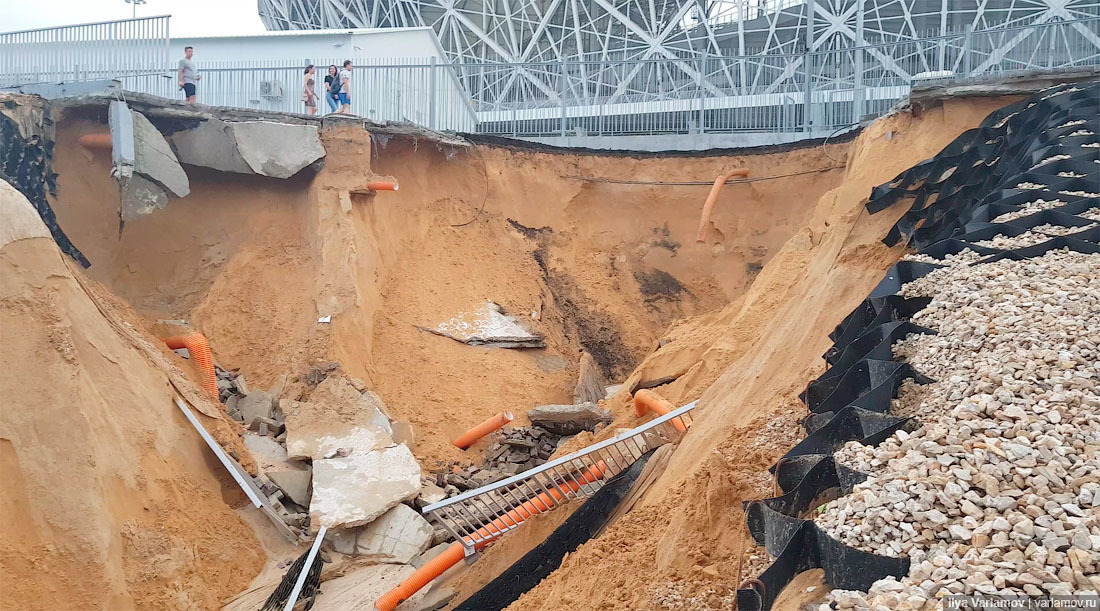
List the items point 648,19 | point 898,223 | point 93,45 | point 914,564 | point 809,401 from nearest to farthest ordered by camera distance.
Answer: point 914,564 < point 809,401 < point 898,223 < point 93,45 < point 648,19

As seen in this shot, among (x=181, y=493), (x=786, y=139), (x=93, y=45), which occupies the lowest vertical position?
(x=181, y=493)

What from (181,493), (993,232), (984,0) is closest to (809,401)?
(993,232)

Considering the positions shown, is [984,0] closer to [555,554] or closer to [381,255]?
[381,255]

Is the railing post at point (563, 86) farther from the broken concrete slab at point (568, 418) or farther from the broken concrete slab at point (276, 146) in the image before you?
the broken concrete slab at point (568, 418)

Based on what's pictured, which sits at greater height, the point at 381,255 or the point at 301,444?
the point at 381,255

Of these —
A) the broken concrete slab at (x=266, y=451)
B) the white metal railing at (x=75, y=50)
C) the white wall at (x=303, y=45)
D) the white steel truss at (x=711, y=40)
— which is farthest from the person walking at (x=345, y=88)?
the broken concrete slab at (x=266, y=451)

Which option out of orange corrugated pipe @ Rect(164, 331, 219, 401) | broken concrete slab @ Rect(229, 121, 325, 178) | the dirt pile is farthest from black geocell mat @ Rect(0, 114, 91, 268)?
the dirt pile

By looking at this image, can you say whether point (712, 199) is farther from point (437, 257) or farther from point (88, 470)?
point (88, 470)

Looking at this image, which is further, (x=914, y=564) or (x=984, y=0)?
(x=984, y=0)

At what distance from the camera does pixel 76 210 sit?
13.6m

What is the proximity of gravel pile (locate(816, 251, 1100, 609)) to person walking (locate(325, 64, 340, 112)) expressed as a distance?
39.3ft

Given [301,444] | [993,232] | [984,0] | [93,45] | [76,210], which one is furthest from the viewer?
[984,0]

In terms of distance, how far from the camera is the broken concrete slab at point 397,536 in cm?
979

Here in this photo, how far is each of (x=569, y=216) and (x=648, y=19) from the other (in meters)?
15.0
